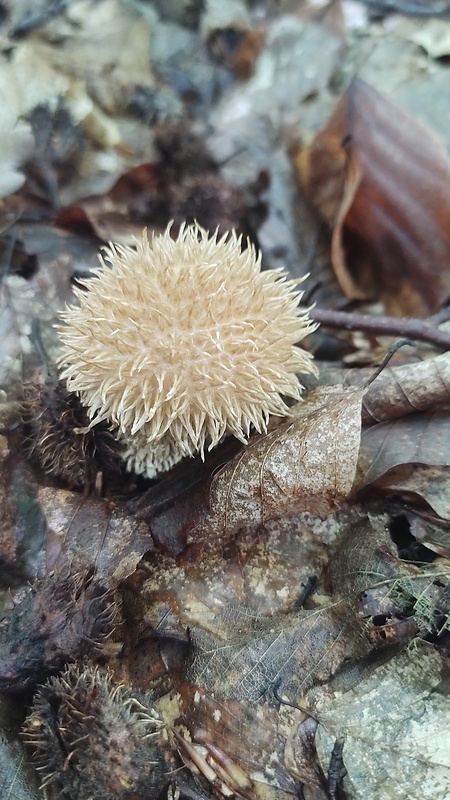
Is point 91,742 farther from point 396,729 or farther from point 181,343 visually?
point 181,343

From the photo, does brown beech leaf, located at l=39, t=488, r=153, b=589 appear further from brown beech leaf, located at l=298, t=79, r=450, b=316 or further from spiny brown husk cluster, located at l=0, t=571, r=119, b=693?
brown beech leaf, located at l=298, t=79, r=450, b=316

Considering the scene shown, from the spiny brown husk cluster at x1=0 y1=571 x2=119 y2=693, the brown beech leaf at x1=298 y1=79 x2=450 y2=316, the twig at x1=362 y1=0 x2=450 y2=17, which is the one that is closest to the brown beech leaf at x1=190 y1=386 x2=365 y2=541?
the spiny brown husk cluster at x1=0 y1=571 x2=119 y2=693

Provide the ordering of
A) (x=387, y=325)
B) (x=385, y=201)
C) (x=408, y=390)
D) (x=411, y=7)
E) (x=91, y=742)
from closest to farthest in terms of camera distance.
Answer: (x=91, y=742) → (x=408, y=390) → (x=387, y=325) → (x=385, y=201) → (x=411, y=7)

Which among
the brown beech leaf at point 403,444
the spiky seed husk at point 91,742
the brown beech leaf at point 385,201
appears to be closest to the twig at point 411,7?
the brown beech leaf at point 385,201

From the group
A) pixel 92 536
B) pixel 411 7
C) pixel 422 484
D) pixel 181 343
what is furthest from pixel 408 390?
pixel 411 7

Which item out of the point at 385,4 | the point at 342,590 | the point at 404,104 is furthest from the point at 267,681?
the point at 385,4

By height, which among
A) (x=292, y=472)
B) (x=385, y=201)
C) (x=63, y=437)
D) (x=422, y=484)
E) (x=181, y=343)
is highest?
(x=385, y=201)
